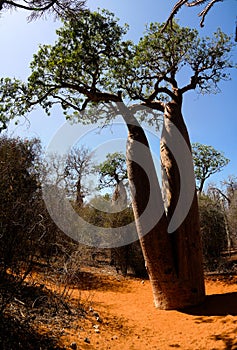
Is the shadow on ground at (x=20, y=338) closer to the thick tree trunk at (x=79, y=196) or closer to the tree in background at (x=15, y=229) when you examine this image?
the tree in background at (x=15, y=229)

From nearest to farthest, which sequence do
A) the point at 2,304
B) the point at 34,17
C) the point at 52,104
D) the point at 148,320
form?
the point at 2,304 < the point at 34,17 < the point at 148,320 < the point at 52,104

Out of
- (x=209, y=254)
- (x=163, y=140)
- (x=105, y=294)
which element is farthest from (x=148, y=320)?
(x=209, y=254)

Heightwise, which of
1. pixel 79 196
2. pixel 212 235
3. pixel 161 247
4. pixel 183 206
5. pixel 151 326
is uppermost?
pixel 79 196

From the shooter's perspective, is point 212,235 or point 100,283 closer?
point 100,283

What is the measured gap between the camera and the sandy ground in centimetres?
317

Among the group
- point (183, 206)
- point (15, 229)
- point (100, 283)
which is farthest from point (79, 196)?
point (15, 229)

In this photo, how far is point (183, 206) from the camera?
5180 mm

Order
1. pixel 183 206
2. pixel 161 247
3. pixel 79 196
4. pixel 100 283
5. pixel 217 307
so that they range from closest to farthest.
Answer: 1. pixel 217 307
2. pixel 161 247
3. pixel 183 206
4. pixel 100 283
5. pixel 79 196

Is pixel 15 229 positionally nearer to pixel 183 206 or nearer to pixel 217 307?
pixel 183 206

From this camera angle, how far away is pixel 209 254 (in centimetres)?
946

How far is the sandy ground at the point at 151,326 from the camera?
3.17m

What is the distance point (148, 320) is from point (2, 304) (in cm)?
257

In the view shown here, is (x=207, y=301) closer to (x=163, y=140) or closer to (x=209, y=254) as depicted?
(x=163, y=140)

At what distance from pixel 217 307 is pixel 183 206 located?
175 cm
